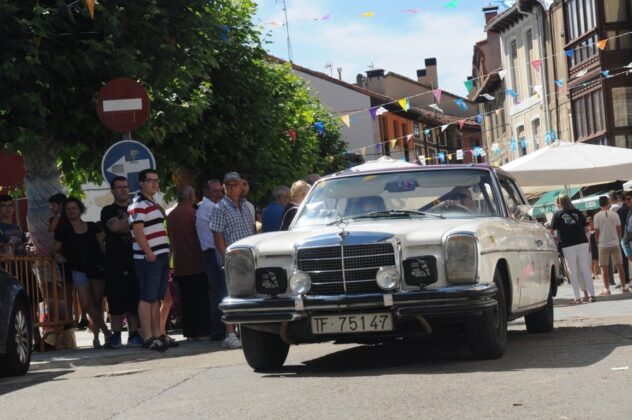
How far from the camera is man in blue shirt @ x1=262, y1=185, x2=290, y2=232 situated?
1512 cm

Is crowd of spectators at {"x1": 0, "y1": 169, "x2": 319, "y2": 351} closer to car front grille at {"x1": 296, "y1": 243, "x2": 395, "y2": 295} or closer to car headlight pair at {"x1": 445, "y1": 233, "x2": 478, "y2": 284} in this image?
car front grille at {"x1": 296, "y1": 243, "x2": 395, "y2": 295}

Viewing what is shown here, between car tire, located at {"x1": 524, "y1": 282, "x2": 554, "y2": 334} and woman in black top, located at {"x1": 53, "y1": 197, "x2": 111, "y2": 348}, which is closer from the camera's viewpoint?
car tire, located at {"x1": 524, "y1": 282, "x2": 554, "y2": 334}

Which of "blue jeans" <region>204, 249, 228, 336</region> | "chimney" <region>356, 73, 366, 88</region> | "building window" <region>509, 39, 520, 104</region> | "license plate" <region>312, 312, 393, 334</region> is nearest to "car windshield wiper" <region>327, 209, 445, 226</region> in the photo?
"license plate" <region>312, 312, 393, 334</region>

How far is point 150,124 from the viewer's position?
20.6 m

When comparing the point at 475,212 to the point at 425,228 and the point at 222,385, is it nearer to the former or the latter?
the point at 425,228

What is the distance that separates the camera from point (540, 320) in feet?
42.2

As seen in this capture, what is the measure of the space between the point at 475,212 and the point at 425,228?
3.81 ft

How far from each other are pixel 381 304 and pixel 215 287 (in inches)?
181

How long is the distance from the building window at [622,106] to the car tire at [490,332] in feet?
123

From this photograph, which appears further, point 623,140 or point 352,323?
point 623,140

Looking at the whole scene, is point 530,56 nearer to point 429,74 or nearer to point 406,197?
point 406,197

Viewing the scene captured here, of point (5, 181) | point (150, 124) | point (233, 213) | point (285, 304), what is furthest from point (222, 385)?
point (150, 124)

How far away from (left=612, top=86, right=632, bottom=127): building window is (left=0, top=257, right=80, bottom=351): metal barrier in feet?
111

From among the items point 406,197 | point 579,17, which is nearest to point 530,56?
point 579,17
